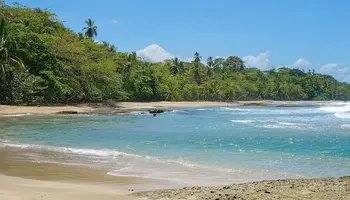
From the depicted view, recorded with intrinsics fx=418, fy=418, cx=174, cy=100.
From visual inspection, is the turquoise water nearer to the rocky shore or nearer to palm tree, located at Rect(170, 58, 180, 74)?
the rocky shore

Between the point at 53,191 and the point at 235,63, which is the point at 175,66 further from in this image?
the point at 53,191

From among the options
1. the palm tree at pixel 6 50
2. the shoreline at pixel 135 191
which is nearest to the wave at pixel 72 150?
the shoreline at pixel 135 191

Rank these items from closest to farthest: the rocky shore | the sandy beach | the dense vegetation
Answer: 1. the rocky shore
2. the sandy beach
3. the dense vegetation

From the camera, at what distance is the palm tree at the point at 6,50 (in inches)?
1518

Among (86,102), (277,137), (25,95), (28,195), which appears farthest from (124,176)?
(86,102)

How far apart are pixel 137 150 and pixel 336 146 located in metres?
8.26

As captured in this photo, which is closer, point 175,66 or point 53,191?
point 53,191

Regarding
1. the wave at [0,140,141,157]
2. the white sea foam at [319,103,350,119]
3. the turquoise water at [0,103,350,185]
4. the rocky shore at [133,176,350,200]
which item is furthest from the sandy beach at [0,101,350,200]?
the white sea foam at [319,103,350,119]

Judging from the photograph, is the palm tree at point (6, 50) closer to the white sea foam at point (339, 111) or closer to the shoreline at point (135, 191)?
the shoreline at point (135, 191)

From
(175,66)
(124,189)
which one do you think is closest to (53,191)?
(124,189)

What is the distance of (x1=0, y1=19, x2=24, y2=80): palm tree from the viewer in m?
38.6

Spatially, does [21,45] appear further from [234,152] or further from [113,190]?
[113,190]

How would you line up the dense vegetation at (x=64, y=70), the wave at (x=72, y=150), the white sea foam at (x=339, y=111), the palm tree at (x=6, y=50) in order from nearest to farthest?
the wave at (x=72, y=150) < the palm tree at (x=6, y=50) < the dense vegetation at (x=64, y=70) < the white sea foam at (x=339, y=111)

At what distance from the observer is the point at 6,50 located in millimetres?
37938
